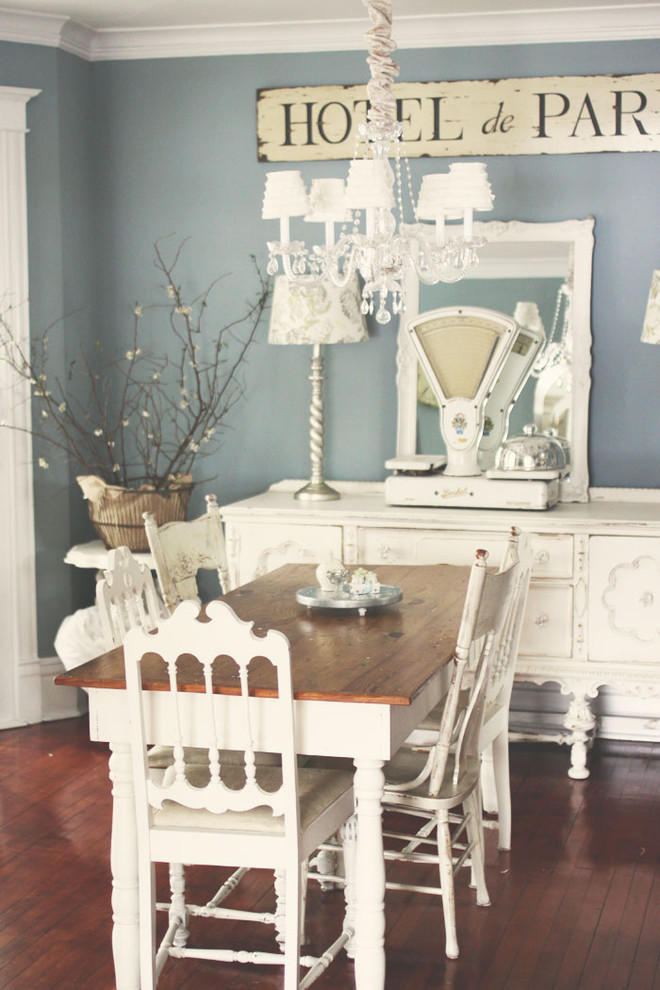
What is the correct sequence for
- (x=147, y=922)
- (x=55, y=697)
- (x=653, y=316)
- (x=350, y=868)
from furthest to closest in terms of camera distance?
1. (x=55, y=697)
2. (x=653, y=316)
3. (x=350, y=868)
4. (x=147, y=922)

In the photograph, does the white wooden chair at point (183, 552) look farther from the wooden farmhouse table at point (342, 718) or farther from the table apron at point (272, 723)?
the table apron at point (272, 723)

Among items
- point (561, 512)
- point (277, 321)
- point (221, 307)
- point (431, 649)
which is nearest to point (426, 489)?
point (561, 512)

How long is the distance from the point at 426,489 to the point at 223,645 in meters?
2.05

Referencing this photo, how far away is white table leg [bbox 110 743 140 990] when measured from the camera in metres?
2.61

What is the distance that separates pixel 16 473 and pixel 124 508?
0.47 m

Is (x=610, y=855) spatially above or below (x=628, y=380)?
below

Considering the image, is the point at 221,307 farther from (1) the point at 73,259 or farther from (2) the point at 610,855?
(2) the point at 610,855

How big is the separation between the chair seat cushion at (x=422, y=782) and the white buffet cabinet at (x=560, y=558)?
1.06 m

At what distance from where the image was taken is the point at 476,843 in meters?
3.06

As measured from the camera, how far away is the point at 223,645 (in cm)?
238

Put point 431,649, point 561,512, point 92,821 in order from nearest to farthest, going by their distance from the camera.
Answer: point 431,649 → point 92,821 → point 561,512

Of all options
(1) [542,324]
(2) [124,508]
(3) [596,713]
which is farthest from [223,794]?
(1) [542,324]

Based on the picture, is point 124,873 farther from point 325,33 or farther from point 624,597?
point 325,33

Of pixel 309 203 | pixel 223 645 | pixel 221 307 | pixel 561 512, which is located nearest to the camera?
pixel 223 645
